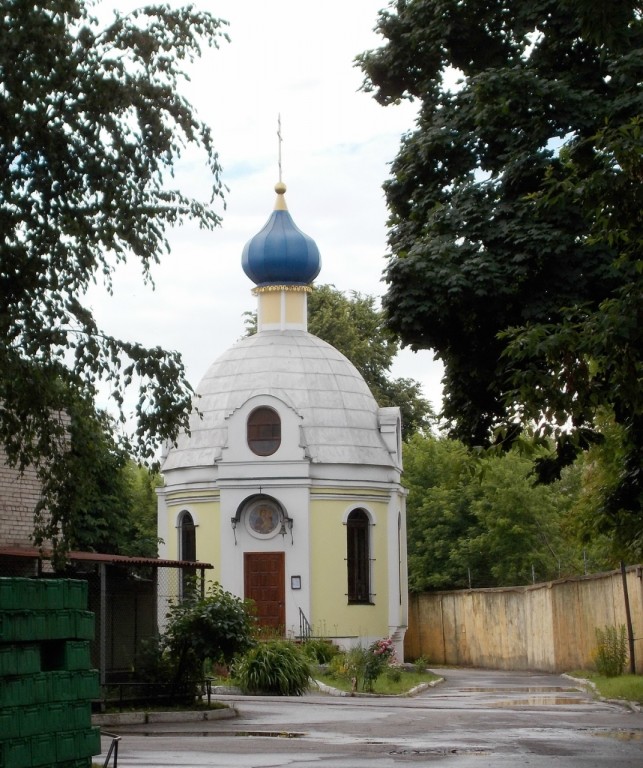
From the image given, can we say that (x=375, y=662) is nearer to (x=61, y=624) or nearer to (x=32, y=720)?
(x=61, y=624)

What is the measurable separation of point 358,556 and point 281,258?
9027 mm

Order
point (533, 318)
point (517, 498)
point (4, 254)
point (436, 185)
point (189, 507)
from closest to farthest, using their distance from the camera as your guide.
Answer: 1. point (4, 254)
2. point (533, 318)
3. point (436, 185)
4. point (189, 507)
5. point (517, 498)

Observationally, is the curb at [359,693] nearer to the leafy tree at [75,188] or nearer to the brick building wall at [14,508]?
the brick building wall at [14,508]

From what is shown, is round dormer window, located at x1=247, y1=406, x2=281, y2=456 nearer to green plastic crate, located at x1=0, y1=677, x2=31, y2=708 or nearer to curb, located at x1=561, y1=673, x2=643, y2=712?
curb, located at x1=561, y1=673, x2=643, y2=712

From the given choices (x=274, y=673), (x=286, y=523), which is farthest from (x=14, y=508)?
(x=286, y=523)

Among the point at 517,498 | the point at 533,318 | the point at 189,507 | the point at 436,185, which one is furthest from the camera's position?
the point at 517,498

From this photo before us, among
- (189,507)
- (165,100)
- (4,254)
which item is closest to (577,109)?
(165,100)

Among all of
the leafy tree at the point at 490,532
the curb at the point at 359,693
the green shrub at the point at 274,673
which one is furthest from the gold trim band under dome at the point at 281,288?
the green shrub at the point at 274,673

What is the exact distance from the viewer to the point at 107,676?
21.7 metres

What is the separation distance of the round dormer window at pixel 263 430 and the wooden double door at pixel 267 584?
111 inches

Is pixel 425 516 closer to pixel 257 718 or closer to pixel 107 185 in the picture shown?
pixel 257 718

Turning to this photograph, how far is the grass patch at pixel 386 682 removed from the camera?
28.6 meters

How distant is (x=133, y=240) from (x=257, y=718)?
8.71 meters

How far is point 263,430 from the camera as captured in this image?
37.8 metres
